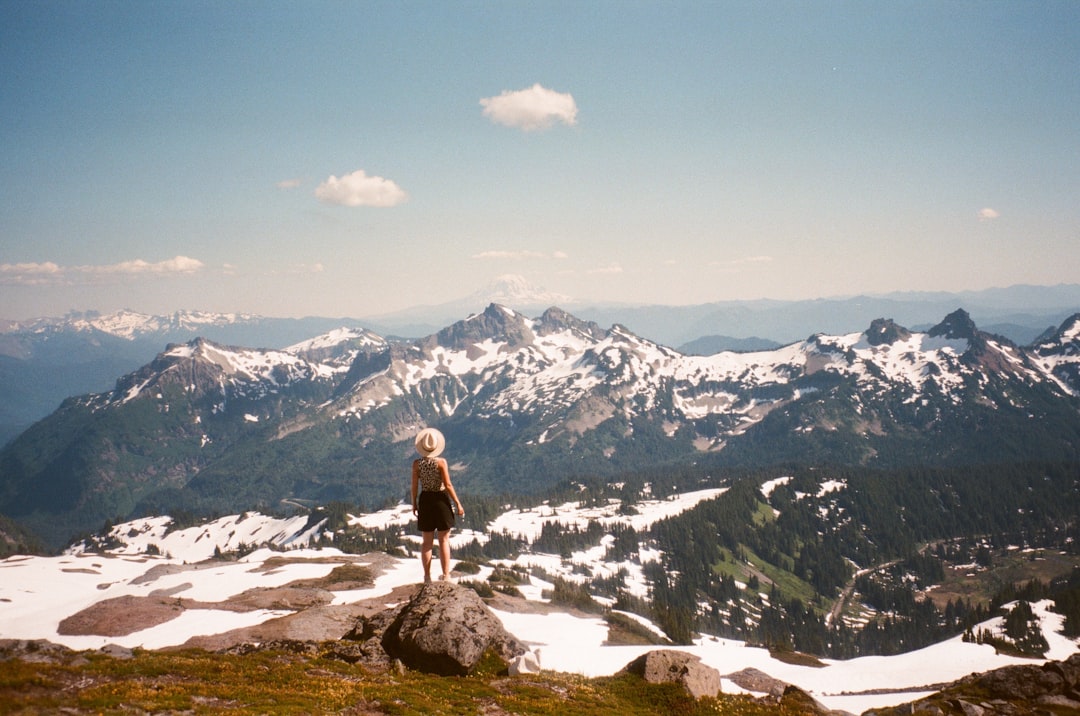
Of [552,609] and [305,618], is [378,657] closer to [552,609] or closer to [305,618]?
[305,618]

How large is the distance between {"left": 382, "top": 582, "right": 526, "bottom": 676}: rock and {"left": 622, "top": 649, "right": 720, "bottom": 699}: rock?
7440 mm

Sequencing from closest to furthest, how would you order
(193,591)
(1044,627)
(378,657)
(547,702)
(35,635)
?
(547,702)
(378,657)
(35,635)
(193,591)
(1044,627)

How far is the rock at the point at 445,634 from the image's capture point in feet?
91.7

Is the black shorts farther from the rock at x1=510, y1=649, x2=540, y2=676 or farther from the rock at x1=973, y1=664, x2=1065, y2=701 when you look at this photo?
the rock at x1=973, y1=664, x2=1065, y2=701

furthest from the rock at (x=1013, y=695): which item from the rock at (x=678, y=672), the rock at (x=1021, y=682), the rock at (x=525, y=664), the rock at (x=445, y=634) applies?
the rock at (x=445, y=634)

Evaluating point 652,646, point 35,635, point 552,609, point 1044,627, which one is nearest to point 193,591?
point 35,635

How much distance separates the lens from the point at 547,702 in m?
24.9

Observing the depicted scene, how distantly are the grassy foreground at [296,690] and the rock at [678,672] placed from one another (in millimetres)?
762

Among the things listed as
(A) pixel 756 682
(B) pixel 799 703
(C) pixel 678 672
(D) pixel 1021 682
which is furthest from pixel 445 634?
(A) pixel 756 682

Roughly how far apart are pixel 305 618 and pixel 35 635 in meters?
39.4

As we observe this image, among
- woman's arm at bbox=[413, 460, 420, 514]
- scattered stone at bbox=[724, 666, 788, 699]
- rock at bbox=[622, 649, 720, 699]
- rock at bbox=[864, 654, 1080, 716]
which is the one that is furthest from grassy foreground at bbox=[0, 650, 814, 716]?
scattered stone at bbox=[724, 666, 788, 699]

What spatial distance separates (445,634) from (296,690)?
7.50 metres

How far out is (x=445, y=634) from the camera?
28.4 metres

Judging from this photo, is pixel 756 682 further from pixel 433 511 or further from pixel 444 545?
pixel 433 511
